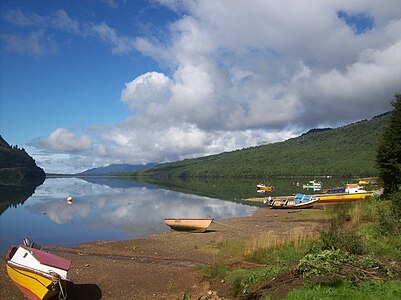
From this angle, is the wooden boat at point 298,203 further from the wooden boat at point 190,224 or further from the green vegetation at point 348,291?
the green vegetation at point 348,291

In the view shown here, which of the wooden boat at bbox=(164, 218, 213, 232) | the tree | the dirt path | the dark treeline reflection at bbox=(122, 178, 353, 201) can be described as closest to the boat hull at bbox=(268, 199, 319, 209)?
the tree

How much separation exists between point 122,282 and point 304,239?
9.21 m

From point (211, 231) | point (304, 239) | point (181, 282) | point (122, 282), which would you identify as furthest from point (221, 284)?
point (211, 231)

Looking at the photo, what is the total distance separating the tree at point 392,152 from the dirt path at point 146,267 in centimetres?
1300

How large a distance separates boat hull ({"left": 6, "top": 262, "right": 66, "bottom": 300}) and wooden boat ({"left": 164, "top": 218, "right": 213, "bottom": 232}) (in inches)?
751

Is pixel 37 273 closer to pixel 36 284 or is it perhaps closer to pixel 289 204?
pixel 36 284

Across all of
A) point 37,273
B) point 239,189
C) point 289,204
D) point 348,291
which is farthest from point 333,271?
point 239,189

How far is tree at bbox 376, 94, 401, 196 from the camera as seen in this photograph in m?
30.9

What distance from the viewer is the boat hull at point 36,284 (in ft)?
43.3

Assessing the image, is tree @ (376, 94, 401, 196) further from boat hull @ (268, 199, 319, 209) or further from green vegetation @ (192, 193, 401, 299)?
boat hull @ (268, 199, 319, 209)

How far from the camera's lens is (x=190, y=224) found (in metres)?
32.9

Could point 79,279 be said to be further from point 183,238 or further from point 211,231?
point 211,231

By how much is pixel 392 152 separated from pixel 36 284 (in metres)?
29.1

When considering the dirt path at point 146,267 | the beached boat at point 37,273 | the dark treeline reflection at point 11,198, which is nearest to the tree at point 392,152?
the dirt path at point 146,267
